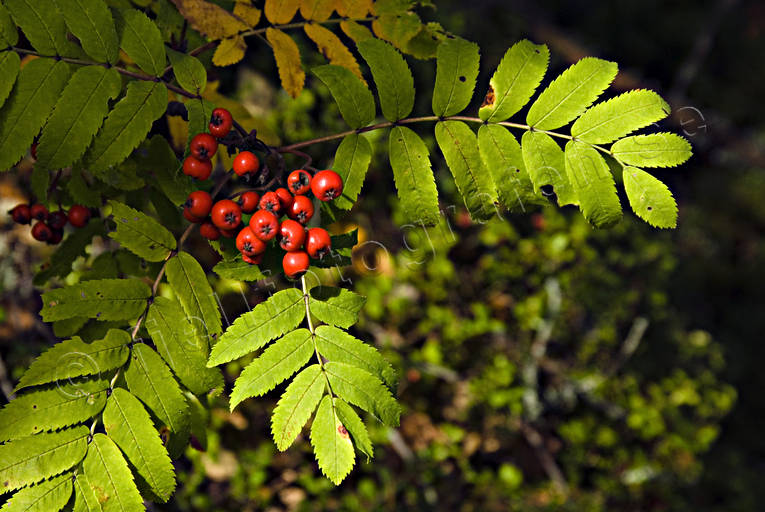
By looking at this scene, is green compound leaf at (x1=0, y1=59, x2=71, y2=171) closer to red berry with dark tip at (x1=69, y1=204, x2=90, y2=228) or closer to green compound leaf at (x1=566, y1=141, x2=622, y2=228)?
red berry with dark tip at (x1=69, y1=204, x2=90, y2=228)

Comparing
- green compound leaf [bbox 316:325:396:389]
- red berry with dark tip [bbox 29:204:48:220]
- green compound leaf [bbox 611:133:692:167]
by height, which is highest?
green compound leaf [bbox 611:133:692:167]

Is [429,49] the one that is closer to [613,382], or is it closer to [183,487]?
[183,487]

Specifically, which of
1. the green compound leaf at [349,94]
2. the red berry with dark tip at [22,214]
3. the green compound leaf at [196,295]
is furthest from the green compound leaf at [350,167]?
the red berry with dark tip at [22,214]

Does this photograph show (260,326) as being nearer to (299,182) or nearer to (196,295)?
(196,295)

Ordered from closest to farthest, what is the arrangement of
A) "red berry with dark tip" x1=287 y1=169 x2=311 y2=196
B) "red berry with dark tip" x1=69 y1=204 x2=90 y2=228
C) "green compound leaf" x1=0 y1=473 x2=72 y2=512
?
"green compound leaf" x1=0 y1=473 x2=72 y2=512
"red berry with dark tip" x1=287 y1=169 x2=311 y2=196
"red berry with dark tip" x1=69 y1=204 x2=90 y2=228

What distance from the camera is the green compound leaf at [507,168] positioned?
1669mm

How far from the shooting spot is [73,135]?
5.02ft

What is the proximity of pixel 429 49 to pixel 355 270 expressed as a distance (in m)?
3.23

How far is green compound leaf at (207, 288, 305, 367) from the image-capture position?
156cm

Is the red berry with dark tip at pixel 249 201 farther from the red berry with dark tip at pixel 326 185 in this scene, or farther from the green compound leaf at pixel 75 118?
the green compound leaf at pixel 75 118

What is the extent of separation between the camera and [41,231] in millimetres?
2002

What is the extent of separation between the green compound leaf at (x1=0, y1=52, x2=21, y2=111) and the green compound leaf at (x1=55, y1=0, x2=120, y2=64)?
18 centimetres

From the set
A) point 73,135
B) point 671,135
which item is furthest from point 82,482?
point 671,135

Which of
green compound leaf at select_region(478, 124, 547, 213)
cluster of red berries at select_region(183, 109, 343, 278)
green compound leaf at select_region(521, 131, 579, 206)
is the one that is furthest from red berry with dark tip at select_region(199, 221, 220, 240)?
green compound leaf at select_region(521, 131, 579, 206)
